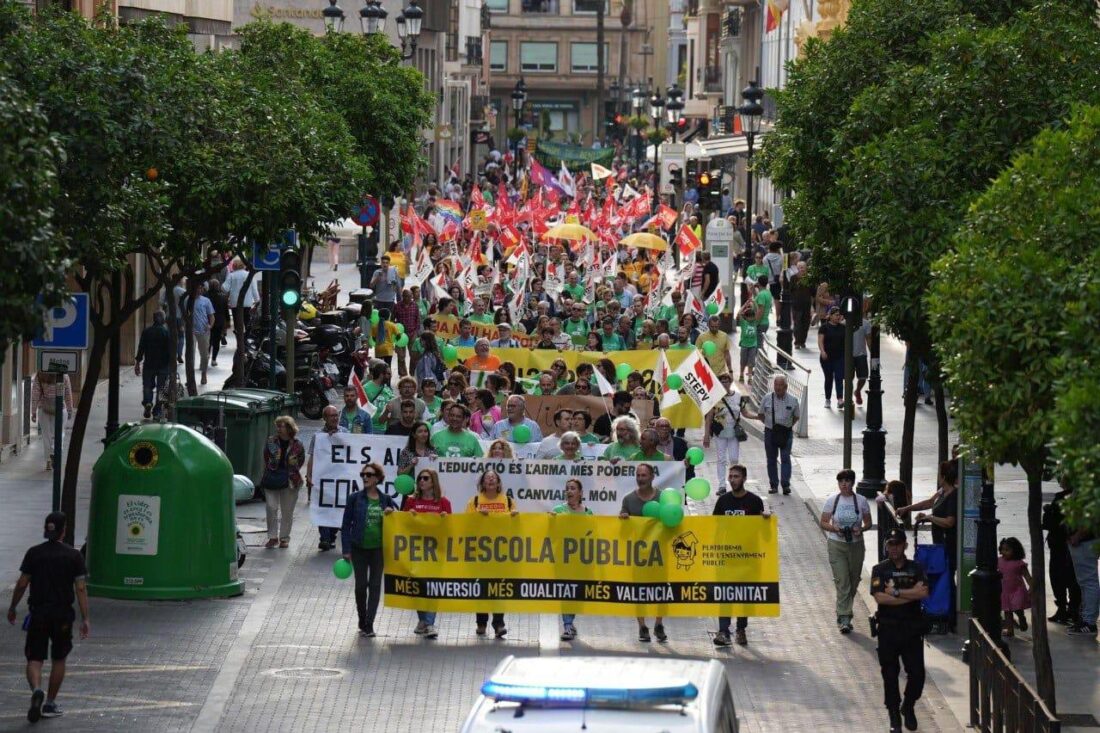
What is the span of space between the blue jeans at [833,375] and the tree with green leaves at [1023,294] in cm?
1745

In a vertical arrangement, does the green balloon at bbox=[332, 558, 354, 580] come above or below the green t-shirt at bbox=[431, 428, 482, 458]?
below

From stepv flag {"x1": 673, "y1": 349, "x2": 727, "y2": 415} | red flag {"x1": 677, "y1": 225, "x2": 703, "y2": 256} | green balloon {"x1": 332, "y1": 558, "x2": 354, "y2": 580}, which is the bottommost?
green balloon {"x1": 332, "y1": 558, "x2": 354, "y2": 580}

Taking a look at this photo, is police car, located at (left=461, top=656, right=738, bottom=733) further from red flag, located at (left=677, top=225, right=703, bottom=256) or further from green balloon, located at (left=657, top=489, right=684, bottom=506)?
red flag, located at (left=677, top=225, right=703, bottom=256)

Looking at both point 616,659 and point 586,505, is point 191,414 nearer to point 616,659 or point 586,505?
point 586,505

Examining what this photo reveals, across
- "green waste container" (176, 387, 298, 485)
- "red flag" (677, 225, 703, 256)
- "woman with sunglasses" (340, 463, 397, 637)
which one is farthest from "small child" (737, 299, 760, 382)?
"woman with sunglasses" (340, 463, 397, 637)

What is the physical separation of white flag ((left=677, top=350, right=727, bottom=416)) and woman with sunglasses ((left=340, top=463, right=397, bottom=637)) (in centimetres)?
651

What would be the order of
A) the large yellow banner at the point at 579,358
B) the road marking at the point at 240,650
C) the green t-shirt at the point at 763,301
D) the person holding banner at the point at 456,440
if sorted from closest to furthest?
the road marking at the point at 240,650 < the person holding banner at the point at 456,440 < the large yellow banner at the point at 579,358 < the green t-shirt at the point at 763,301

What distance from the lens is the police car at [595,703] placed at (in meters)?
8.59

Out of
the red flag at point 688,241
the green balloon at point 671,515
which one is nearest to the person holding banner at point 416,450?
the green balloon at point 671,515

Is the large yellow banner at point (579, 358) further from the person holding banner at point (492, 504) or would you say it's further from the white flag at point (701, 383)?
the person holding banner at point (492, 504)

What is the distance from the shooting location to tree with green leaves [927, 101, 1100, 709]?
12.3 metres

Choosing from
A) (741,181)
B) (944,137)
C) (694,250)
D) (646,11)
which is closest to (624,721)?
(944,137)

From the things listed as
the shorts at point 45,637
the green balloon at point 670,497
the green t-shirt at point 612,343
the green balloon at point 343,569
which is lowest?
the shorts at point 45,637

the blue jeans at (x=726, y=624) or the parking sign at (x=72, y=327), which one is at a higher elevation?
the parking sign at (x=72, y=327)
